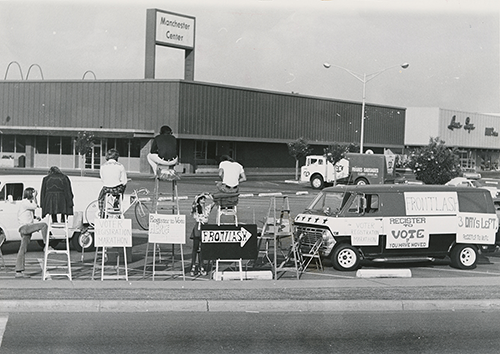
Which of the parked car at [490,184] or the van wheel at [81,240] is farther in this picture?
the parked car at [490,184]

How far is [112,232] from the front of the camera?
13.2m

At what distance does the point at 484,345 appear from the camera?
894cm

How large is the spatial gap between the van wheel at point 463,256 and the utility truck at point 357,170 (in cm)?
2879

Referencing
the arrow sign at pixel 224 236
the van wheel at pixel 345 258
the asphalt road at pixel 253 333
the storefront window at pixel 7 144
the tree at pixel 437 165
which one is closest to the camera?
the asphalt road at pixel 253 333

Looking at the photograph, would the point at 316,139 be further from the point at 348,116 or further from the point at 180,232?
the point at 180,232

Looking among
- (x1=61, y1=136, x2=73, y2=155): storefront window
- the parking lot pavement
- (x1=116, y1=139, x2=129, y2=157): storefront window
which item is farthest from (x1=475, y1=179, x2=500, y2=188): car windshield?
(x1=61, y1=136, x2=73, y2=155): storefront window

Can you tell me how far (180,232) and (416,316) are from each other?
4.62 meters

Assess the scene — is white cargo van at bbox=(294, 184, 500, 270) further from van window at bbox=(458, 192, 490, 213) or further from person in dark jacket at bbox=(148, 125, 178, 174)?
person in dark jacket at bbox=(148, 125, 178, 174)

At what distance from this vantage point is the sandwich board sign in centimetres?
1340

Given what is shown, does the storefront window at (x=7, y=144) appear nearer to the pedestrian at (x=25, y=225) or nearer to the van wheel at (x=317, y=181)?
the van wheel at (x=317, y=181)

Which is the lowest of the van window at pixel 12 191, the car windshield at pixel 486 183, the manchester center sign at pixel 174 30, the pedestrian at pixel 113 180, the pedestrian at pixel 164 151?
the car windshield at pixel 486 183

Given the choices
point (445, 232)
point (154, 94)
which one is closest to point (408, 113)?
point (154, 94)

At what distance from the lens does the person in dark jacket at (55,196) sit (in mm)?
13273

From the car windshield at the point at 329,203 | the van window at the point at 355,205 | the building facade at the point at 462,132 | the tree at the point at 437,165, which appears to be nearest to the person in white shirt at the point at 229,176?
the car windshield at the point at 329,203
